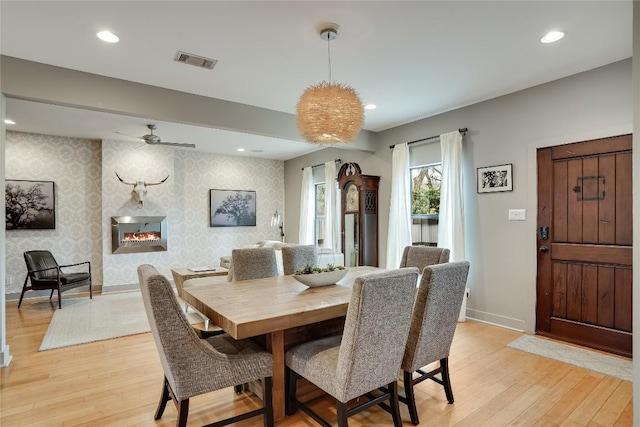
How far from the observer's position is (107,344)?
11.3 feet

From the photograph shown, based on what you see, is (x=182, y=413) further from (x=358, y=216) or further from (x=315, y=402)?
(x=358, y=216)

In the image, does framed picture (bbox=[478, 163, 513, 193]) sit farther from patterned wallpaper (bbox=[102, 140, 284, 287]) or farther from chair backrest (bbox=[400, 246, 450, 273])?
patterned wallpaper (bbox=[102, 140, 284, 287])

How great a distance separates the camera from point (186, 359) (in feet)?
5.70

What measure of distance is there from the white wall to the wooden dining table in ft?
7.36

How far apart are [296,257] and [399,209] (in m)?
2.05

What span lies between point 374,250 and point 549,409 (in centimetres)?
319

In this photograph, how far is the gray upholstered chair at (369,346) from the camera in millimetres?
1685

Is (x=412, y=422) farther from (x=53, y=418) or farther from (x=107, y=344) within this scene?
(x=107, y=344)

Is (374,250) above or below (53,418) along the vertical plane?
above

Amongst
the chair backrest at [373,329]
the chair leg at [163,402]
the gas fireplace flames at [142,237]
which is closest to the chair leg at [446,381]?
the chair backrest at [373,329]

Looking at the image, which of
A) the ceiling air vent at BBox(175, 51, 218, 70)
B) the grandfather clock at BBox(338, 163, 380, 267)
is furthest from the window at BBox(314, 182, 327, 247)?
the ceiling air vent at BBox(175, 51, 218, 70)

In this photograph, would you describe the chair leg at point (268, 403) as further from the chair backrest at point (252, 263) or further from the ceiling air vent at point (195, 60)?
the ceiling air vent at point (195, 60)

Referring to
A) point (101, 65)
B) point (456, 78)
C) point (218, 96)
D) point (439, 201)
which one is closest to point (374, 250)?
point (439, 201)

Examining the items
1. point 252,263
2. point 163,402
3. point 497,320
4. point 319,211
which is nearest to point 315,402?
point 163,402
